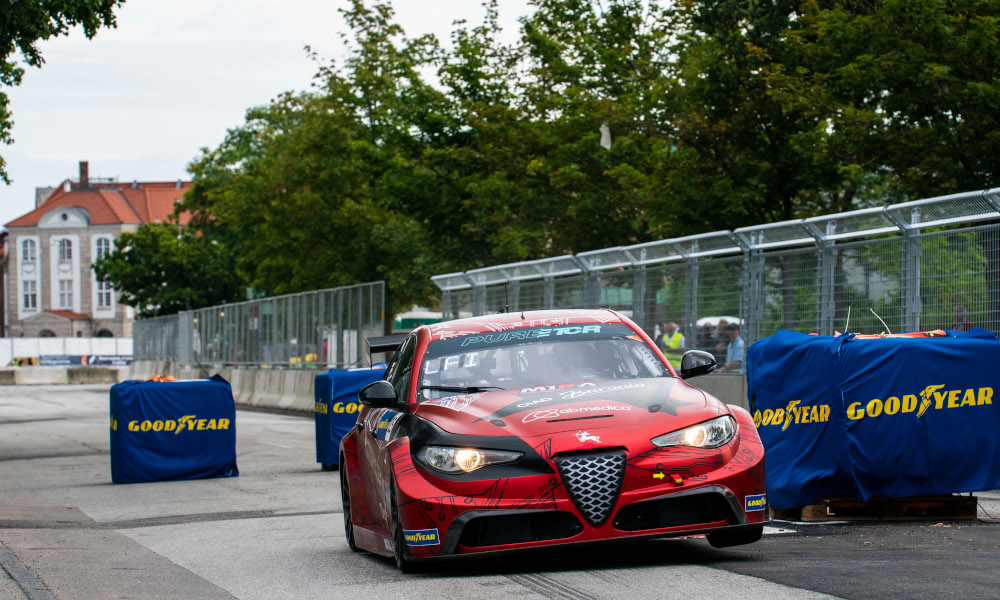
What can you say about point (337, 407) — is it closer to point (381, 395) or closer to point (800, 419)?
point (800, 419)

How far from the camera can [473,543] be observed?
6.96 m

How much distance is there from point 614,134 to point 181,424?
20.0 metres

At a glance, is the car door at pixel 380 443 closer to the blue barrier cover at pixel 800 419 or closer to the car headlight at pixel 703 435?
the car headlight at pixel 703 435

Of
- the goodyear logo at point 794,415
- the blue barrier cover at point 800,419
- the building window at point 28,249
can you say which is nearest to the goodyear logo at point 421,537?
the blue barrier cover at point 800,419

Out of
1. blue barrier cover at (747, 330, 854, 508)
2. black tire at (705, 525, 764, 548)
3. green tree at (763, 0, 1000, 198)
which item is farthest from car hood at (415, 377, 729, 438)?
green tree at (763, 0, 1000, 198)

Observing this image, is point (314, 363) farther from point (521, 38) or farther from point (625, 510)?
point (625, 510)

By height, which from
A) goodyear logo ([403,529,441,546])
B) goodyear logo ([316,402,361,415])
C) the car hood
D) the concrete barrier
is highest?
the car hood

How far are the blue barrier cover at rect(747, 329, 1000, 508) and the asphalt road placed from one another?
31cm

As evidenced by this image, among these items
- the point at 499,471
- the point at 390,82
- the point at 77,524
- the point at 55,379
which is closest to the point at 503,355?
the point at 499,471

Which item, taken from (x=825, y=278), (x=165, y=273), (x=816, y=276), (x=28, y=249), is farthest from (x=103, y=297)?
(x=825, y=278)

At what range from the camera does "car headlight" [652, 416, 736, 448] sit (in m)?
7.03

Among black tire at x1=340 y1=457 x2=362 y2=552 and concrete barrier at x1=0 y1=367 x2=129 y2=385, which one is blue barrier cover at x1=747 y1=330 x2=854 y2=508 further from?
concrete barrier at x1=0 y1=367 x2=129 y2=385

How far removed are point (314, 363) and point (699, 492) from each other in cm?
3240

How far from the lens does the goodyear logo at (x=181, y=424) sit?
51.5 feet
